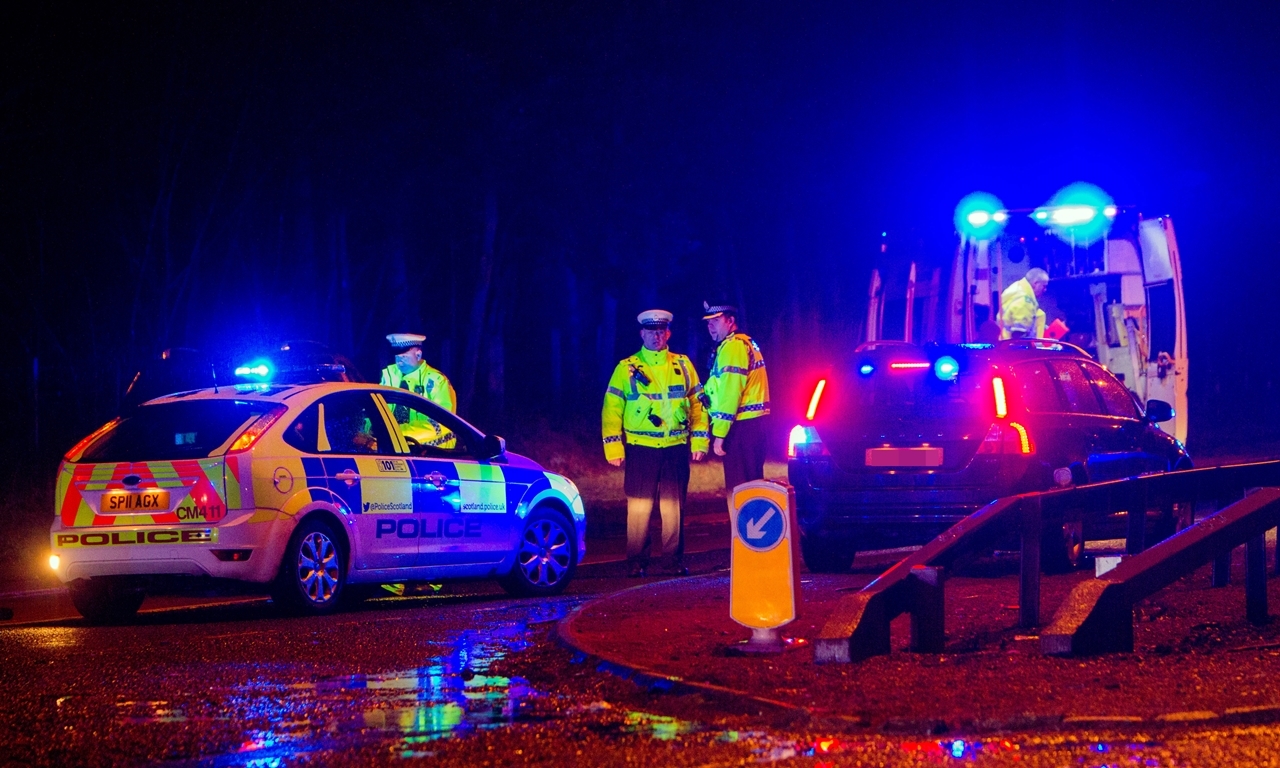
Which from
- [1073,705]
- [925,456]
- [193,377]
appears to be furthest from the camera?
[193,377]

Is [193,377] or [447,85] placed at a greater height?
[447,85]

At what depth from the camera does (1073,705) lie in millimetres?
6141

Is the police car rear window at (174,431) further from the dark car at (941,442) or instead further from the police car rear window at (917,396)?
the police car rear window at (917,396)

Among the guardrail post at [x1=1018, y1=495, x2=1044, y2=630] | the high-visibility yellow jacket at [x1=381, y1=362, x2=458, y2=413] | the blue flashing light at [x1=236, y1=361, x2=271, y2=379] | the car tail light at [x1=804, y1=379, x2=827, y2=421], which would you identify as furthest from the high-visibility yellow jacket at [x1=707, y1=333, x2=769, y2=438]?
the guardrail post at [x1=1018, y1=495, x2=1044, y2=630]

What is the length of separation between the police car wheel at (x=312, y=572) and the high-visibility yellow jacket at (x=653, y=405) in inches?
117

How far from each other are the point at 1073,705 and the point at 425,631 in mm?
4272

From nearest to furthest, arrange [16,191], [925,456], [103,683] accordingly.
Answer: [103,683] < [925,456] < [16,191]

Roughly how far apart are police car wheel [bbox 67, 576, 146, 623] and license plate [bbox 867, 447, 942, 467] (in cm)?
518

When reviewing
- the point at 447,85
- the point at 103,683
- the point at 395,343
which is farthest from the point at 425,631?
the point at 447,85

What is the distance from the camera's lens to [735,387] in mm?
12672

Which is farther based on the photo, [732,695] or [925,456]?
[925,456]

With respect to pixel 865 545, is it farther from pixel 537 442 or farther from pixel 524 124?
pixel 537 442

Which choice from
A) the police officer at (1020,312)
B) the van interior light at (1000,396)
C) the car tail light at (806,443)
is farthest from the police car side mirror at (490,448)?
the police officer at (1020,312)

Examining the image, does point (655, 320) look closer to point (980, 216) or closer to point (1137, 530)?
point (1137, 530)
